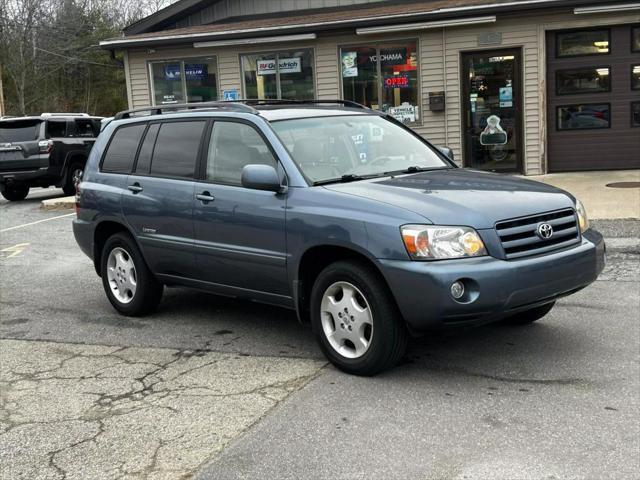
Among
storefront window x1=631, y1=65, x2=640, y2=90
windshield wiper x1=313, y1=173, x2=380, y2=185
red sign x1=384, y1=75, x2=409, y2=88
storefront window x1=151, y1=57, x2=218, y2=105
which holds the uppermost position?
storefront window x1=151, y1=57, x2=218, y2=105

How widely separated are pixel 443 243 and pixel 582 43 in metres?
11.0

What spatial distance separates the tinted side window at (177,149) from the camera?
5.77 meters

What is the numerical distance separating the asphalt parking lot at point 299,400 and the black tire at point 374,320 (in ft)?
0.36

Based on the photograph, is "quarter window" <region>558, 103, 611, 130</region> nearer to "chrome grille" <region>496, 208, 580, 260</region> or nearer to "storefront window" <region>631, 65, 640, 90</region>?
"storefront window" <region>631, 65, 640, 90</region>

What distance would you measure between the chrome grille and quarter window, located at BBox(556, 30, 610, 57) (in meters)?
10.2

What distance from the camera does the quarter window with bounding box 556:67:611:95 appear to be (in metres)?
13.8

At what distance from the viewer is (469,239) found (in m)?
4.26

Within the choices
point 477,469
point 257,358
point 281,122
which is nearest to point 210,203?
point 281,122

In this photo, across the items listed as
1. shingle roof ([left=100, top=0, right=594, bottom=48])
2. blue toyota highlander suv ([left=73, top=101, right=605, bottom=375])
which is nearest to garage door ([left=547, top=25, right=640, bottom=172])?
shingle roof ([left=100, top=0, right=594, bottom=48])

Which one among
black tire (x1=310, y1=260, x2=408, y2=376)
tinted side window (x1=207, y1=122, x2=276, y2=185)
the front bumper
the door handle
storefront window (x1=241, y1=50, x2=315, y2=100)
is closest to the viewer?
the front bumper

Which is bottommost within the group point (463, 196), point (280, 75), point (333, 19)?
point (463, 196)

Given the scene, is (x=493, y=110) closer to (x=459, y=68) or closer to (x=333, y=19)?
(x=459, y=68)

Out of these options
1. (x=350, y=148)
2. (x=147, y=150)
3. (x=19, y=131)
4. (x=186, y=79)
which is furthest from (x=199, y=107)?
(x=19, y=131)

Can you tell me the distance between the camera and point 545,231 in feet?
14.8
